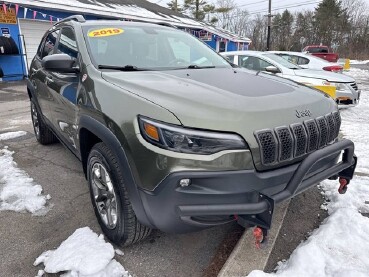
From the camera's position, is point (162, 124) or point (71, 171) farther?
point (71, 171)

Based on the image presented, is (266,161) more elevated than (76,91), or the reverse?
(76,91)

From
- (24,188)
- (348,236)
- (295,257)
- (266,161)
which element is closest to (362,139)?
(348,236)

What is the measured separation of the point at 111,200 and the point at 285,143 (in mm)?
1314

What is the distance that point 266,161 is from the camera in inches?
72.8

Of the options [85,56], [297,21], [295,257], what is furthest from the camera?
[297,21]

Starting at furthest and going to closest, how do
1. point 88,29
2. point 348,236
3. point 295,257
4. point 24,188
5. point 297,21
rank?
point 297,21 → point 24,188 → point 88,29 → point 348,236 → point 295,257

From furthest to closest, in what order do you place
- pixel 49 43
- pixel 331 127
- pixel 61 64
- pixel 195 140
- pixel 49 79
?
pixel 49 43 → pixel 49 79 → pixel 61 64 → pixel 331 127 → pixel 195 140

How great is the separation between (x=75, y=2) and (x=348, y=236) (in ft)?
50.4

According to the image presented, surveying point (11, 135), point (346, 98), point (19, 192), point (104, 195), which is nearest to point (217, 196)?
point (104, 195)

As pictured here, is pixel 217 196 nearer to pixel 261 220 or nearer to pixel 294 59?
pixel 261 220

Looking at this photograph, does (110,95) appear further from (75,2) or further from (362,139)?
(75,2)

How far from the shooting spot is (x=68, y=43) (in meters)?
3.18

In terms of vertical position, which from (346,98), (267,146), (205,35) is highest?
(205,35)

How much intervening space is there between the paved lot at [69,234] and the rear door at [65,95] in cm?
56
